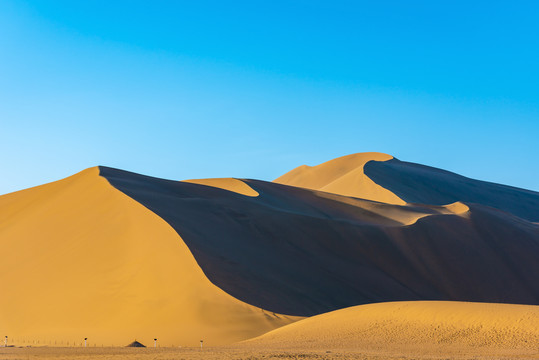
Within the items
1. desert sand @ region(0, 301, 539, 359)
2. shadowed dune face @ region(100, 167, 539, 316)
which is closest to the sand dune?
shadowed dune face @ region(100, 167, 539, 316)

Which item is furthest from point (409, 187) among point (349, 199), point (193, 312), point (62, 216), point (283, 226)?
point (193, 312)

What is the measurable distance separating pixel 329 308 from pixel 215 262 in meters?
5.71

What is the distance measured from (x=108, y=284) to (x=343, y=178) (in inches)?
2198

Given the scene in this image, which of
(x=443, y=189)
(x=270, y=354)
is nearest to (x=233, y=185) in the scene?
(x=270, y=354)

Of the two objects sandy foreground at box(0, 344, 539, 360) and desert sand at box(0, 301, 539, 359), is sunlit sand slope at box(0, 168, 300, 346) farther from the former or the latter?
sandy foreground at box(0, 344, 539, 360)

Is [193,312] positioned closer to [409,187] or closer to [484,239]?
[484,239]

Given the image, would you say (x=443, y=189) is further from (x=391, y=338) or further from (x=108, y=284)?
(x=391, y=338)

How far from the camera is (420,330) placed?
2158cm

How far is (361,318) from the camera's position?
23422 mm

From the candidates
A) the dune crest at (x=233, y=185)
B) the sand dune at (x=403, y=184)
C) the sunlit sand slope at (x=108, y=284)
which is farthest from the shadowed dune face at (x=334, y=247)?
the sand dune at (x=403, y=184)

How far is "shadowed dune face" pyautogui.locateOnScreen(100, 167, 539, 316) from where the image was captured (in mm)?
33375

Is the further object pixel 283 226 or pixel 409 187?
pixel 409 187

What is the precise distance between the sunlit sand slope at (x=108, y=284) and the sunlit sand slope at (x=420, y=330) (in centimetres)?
394

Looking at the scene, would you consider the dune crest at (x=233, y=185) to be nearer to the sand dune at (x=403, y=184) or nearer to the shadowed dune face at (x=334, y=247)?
the shadowed dune face at (x=334, y=247)
